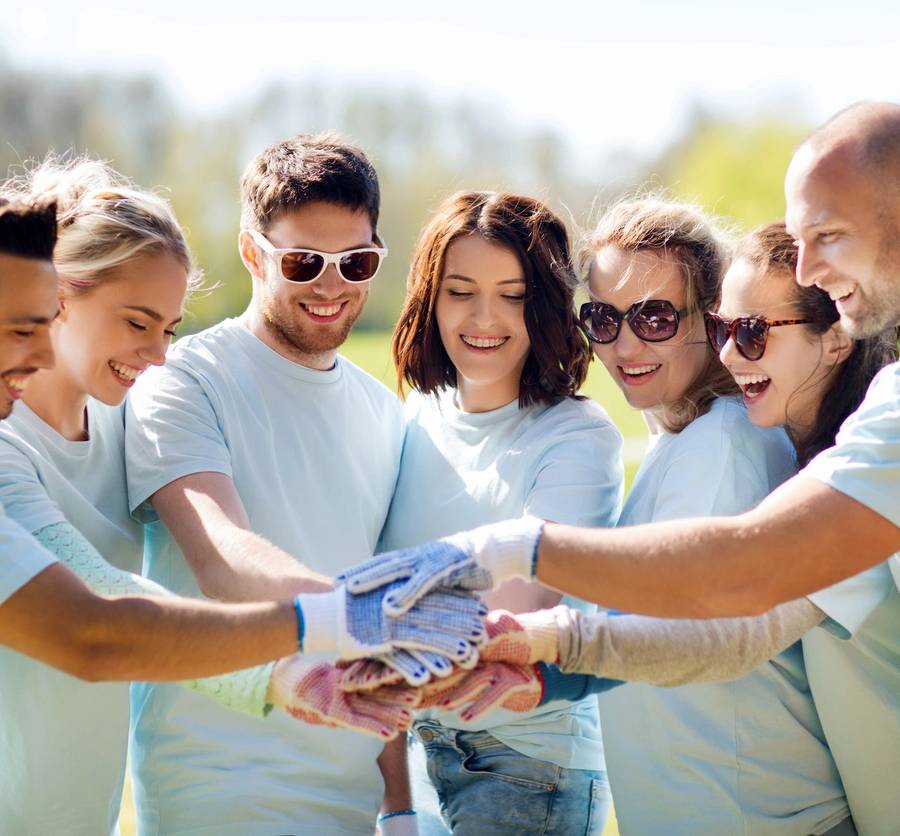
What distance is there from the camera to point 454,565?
3.46m

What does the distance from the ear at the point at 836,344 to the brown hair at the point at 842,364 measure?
0.05 ft

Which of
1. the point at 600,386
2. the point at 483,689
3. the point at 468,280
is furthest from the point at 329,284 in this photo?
the point at 600,386

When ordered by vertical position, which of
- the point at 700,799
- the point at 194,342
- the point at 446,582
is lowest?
the point at 700,799

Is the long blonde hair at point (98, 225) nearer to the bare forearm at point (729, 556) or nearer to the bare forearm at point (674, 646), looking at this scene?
the bare forearm at point (729, 556)

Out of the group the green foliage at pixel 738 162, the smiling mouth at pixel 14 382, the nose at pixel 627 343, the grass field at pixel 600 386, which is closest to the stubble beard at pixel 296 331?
the nose at pixel 627 343

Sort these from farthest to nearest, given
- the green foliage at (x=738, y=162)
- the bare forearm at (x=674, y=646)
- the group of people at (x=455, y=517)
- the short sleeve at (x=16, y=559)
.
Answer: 1. the green foliage at (x=738, y=162)
2. the bare forearm at (x=674, y=646)
3. the group of people at (x=455, y=517)
4. the short sleeve at (x=16, y=559)

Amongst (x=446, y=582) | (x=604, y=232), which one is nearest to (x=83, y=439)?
(x=446, y=582)

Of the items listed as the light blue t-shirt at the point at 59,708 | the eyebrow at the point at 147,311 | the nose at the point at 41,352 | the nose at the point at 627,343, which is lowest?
the light blue t-shirt at the point at 59,708

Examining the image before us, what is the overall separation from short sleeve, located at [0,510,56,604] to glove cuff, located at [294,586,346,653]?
26.2 inches

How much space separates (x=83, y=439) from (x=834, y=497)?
2.32 meters

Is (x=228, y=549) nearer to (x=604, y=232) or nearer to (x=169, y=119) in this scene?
(x=604, y=232)

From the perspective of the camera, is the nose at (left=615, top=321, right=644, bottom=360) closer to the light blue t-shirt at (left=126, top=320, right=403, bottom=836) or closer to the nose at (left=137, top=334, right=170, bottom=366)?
the light blue t-shirt at (left=126, top=320, right=403, bottom=836)

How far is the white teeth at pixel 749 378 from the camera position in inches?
160

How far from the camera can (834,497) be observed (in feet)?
10.9
